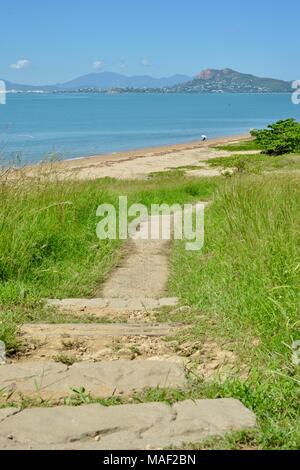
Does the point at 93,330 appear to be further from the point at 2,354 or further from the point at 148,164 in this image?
the point at 148,164

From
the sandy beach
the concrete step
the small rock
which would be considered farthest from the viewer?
the sandy beach

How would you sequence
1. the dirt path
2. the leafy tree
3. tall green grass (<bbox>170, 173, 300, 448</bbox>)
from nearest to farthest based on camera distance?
tall green grass (<bbox>170, 173, 300, 448</bbox>) < the dirt path < the leafy tree

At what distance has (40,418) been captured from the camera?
2.93m

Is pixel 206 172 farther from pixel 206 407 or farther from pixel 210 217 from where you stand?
pixel 206 407

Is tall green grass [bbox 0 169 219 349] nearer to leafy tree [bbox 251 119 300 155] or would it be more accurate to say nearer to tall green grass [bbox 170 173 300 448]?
tall green grass [bbox 170 173 300 448]

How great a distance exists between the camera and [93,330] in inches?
181

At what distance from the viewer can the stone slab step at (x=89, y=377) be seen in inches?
132

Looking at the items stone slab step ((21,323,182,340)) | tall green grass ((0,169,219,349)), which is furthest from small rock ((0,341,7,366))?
stone slab step ((21,323,182,340))

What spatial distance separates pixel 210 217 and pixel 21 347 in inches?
215

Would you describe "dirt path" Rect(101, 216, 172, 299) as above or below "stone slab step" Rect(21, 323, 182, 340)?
below

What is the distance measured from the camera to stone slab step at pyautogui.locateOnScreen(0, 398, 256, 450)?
2.72 metres

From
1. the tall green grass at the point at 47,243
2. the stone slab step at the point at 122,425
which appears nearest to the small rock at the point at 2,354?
the stone slab step at the point at 122,425

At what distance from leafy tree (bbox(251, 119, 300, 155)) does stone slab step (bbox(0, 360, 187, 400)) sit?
26291 mm

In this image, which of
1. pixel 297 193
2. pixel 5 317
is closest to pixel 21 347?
pixel 5 317
